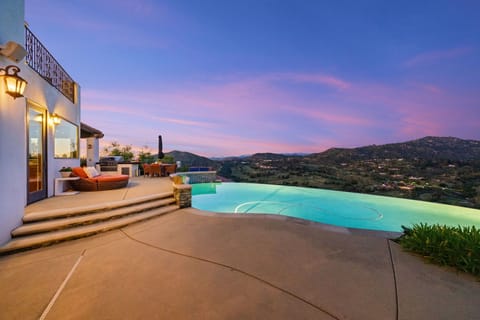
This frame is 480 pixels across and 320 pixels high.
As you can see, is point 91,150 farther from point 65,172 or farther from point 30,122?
point 30,122

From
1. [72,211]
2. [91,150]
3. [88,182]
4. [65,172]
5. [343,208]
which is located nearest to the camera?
[72,211]

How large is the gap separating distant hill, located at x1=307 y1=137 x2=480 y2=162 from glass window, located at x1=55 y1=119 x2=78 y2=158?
16.3 meters

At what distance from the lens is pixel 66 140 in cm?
688

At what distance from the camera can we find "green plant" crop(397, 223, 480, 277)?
242 centimetres

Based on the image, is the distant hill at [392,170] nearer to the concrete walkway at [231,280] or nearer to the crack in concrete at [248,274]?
the concrete walkway at [231,280]

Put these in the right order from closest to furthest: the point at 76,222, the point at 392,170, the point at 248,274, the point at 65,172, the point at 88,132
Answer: the point at 248,274 < the point at 76,222 < the point at 65,172 < the point at 88,132 < the point at 392,170

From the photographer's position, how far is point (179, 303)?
5.83 feet

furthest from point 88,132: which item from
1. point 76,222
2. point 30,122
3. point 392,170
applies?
point 392,170

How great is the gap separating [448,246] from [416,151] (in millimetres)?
15028

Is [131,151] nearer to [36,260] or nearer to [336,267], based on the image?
[36,260]

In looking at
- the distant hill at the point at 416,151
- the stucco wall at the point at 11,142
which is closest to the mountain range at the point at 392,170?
the distant hill at the point at 416,151

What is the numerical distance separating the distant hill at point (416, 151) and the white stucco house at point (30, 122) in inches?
643

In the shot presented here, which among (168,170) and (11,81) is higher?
(11,81)

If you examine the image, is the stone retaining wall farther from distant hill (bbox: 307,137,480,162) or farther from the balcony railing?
distant hill (bbox: 307,137,480,162)
